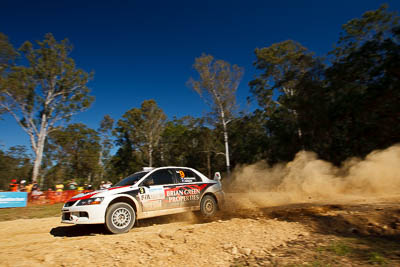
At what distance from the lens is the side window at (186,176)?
7316mm

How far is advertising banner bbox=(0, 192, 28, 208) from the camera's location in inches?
537

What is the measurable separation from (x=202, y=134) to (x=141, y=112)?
40.6 ft

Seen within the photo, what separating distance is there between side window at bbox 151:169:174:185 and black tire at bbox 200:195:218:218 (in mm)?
1219

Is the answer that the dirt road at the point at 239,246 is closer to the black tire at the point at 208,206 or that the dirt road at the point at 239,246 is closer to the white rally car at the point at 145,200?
the white rally car at the point at 145,200

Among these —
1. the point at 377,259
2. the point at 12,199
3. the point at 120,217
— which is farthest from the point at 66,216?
the point at 12,199

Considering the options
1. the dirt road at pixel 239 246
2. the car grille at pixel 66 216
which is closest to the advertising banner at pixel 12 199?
the dirt road at pixel 239 246

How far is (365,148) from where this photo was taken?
70.2ft

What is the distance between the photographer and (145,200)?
6.36m

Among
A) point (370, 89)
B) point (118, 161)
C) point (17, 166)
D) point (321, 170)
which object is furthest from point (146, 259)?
point (17, 166)

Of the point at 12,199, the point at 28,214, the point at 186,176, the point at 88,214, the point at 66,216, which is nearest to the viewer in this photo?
the point at 88,214

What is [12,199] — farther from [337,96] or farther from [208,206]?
[337,96]

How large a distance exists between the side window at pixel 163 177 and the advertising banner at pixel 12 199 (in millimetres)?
11676

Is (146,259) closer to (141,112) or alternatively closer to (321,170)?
(321,170)

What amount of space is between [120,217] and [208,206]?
8.91ft
